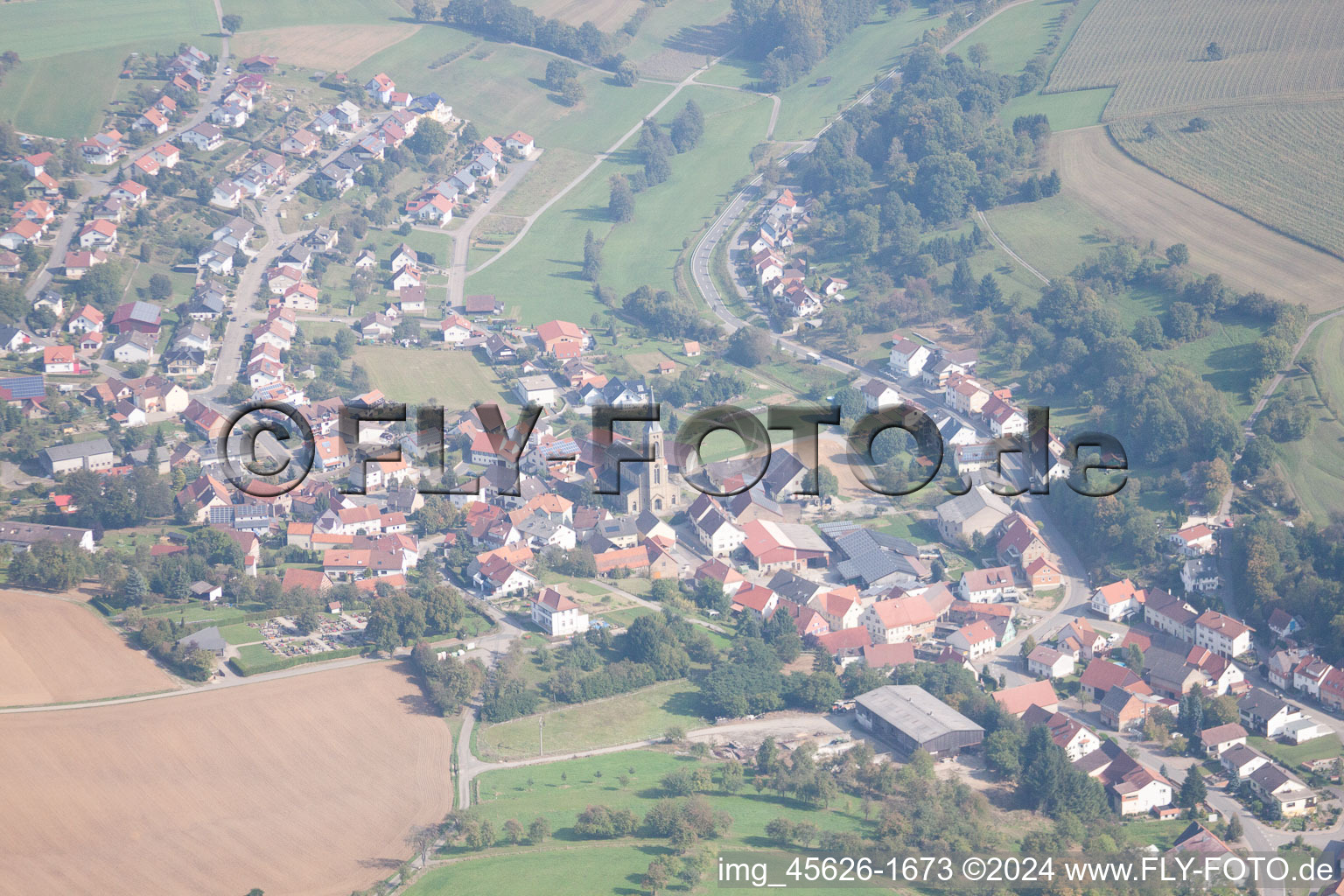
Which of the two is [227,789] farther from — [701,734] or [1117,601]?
[1117,601]

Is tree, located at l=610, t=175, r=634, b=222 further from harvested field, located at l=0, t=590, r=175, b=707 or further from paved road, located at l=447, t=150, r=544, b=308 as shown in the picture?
harvested field, located at l=0, t=590, r=175, b=707

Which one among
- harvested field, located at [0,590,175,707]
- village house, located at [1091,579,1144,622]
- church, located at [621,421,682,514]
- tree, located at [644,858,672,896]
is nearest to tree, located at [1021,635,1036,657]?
village house, located at [1091,579,1144,622]

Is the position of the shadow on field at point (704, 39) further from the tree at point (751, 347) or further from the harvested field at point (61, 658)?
the harvested field at point (61, 658)

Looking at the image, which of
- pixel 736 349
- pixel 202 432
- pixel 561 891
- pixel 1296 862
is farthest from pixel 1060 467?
pixel 202 432

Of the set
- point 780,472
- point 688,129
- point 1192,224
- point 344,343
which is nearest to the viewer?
point 780,472

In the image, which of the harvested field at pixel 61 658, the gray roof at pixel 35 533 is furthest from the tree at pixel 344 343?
the harvested field at pixel 61 658

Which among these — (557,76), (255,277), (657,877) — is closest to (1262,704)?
(657,877)

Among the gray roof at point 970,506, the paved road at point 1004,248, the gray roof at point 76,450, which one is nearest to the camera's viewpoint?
the gray roof at point 970,506
